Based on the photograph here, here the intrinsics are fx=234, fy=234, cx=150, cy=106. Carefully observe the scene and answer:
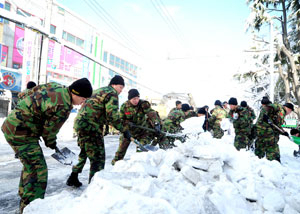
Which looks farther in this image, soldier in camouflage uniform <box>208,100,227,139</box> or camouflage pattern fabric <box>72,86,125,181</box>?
soldier in camouflage uniform <box>208,100,227,139</box>

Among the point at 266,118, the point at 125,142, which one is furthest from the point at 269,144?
the point at 125,142

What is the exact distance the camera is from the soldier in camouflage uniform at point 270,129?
16.5 feet

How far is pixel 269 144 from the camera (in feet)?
16.6

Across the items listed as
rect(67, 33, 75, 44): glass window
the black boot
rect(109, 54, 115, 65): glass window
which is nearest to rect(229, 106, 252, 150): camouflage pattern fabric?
the black boot

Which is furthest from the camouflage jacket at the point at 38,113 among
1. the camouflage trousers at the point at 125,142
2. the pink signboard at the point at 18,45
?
the pink signboard at the point at 18,45

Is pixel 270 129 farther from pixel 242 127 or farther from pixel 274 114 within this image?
pixel 242 127

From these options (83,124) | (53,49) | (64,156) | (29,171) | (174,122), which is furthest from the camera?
(53,49)

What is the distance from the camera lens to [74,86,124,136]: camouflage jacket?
3.12 m

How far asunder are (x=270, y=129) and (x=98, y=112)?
150 inches

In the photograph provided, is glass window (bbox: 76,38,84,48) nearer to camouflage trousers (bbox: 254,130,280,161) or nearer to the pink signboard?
the pink signboard

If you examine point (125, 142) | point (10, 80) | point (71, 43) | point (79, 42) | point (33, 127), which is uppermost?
point (79, 42)

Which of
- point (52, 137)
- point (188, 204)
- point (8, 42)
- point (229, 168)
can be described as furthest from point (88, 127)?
point (8, 42)

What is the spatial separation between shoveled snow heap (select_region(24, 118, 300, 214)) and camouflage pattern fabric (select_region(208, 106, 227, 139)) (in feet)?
14.3

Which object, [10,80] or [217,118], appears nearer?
[217,118]
